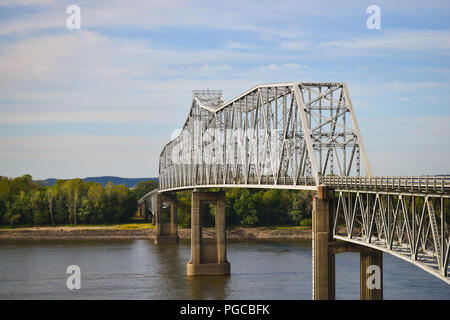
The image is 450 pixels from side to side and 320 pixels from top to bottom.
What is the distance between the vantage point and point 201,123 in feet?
333

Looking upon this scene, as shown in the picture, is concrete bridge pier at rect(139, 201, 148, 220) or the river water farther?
concrete bridge pier at rect(139, 201, 148, 220)

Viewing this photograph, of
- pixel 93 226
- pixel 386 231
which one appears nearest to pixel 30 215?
pixel 93 226

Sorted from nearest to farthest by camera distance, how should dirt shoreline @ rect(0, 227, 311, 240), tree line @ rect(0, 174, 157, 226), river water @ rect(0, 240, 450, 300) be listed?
river water @ rect(0, 240, 450, 300), dirt shoreline @ rect(0, 227, 311, 240), tree line @ rect(0, 174, 157, 226)

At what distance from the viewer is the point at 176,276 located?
245 feet

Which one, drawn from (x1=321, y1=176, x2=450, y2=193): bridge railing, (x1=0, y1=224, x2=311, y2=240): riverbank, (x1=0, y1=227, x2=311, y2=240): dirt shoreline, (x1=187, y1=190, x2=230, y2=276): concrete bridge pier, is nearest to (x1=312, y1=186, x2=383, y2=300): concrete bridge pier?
(x1=321, y1=176, x2=450, y2=193): bridge railing

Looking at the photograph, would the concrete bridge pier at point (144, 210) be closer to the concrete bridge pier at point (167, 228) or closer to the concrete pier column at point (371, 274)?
the concrete bridge pier at point (167, 228)

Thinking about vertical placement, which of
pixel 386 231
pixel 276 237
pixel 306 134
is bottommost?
pixel 276 237

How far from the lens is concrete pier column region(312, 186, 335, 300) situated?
46500 mm

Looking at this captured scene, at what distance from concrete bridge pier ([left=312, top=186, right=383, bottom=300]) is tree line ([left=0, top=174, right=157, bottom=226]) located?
10894 cm

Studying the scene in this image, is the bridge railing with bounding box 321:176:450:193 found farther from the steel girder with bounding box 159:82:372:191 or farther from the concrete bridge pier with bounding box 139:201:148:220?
the concrete bridge pier with bounding box 139:201:148:220

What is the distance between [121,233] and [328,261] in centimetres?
9425

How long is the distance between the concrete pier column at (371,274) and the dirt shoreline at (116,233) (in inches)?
3272
